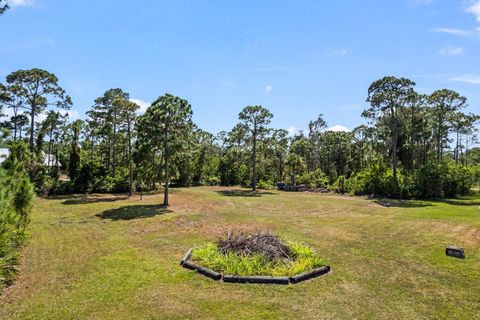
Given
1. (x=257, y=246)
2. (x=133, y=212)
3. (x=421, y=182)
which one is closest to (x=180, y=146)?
(x=133, y=212)

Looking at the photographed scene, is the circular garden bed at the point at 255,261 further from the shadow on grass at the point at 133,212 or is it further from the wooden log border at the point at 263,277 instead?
the shadow on grass at the point at 133,212

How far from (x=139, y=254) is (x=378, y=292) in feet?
26.2

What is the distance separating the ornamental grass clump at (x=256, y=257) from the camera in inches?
357

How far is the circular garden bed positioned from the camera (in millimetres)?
8781

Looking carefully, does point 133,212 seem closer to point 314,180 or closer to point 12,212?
point 12,212

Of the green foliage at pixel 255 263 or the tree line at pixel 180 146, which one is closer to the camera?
the green foliage at pixel 255 263

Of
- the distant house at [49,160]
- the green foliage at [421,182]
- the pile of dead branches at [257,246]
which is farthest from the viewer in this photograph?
Result: the distant house at [49,160]

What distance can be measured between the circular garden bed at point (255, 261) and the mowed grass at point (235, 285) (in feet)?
1.06

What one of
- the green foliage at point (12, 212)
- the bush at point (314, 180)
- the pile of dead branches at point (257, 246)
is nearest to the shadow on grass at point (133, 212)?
the green foliage at point (12, 212)

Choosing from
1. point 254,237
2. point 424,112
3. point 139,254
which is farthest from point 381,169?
Result: point 139,254

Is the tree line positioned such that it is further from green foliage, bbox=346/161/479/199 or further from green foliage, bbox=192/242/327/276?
green foliage, bbox=192/242/327/276

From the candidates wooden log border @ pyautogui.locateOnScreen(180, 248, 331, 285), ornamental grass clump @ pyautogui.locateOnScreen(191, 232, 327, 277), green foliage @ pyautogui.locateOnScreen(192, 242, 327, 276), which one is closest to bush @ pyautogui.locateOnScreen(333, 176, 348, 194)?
ornamental grass clump @ pyautogui.locateOnScreen(191, 232, 327, 277)

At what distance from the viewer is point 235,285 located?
8438 mm

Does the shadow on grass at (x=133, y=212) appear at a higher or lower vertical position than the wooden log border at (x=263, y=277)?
higher
